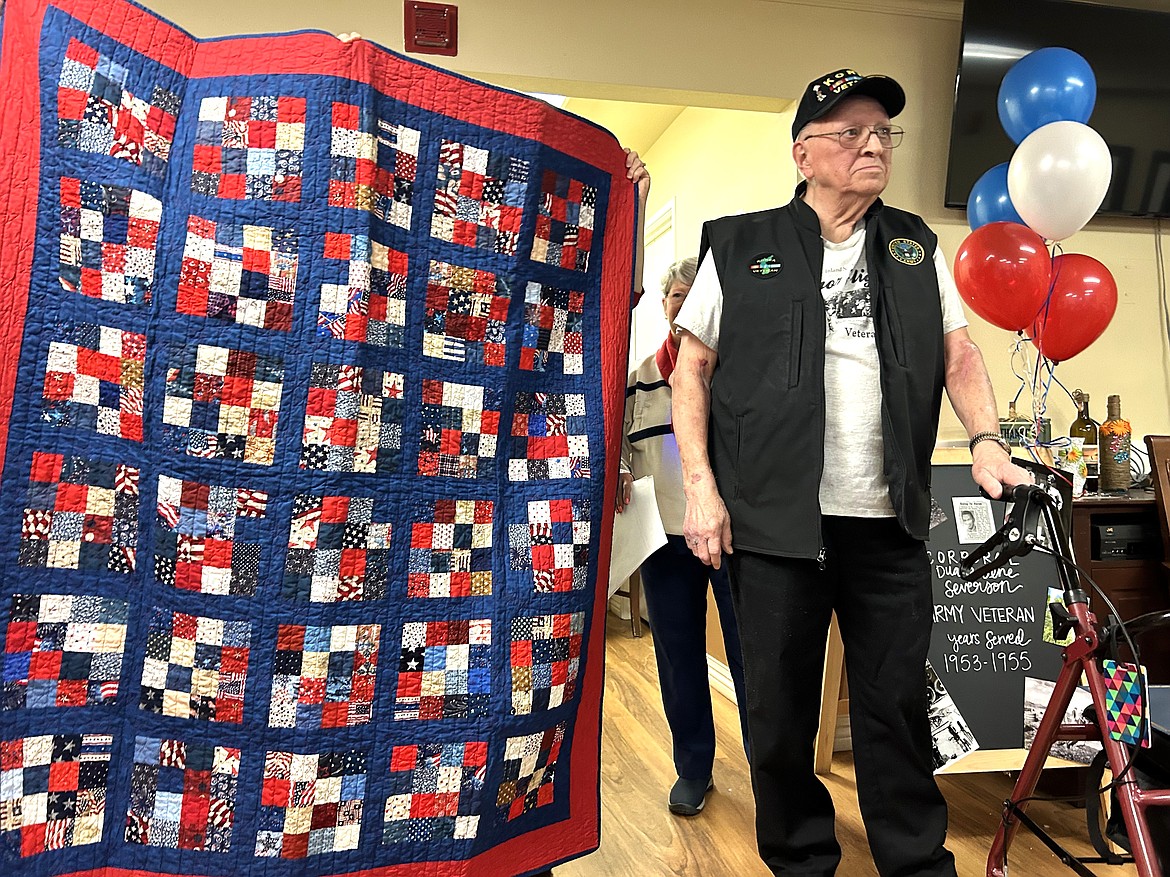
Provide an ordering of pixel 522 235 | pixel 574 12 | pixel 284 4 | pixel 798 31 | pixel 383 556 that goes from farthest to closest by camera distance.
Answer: pixel 798 31, pixel 574 12, pixel 284 4, pixel 522 235, pixel 383 556

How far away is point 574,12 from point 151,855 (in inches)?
109

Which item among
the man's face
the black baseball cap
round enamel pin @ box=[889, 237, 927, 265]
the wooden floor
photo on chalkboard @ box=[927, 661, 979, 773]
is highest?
the black baseball cap

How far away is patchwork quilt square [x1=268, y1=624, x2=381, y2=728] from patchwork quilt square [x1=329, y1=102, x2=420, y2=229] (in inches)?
24.3

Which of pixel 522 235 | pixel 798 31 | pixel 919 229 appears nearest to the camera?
pixel 522 235

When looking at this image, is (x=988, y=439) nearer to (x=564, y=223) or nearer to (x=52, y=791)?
(x=564, y=223)

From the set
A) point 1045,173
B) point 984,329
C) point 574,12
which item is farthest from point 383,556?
point 984,329

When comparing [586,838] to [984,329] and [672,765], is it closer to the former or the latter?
[672,765]

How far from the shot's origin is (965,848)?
1888 millimetres

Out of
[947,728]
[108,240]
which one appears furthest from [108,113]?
[947,728]

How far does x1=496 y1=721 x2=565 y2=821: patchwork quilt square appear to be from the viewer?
1.33 metres

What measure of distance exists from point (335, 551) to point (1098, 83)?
131 inches

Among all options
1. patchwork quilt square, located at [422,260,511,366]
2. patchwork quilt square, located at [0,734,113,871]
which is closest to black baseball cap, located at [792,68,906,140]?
patchwork quilt square, located at [422,260,511,366]

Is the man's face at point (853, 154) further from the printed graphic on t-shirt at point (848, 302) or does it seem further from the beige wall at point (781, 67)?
the beige wall at point (781, 67)

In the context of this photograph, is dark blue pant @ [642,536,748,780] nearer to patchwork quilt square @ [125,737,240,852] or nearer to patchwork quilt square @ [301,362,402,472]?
patchwork quilt square @ [301,362,402,472]
